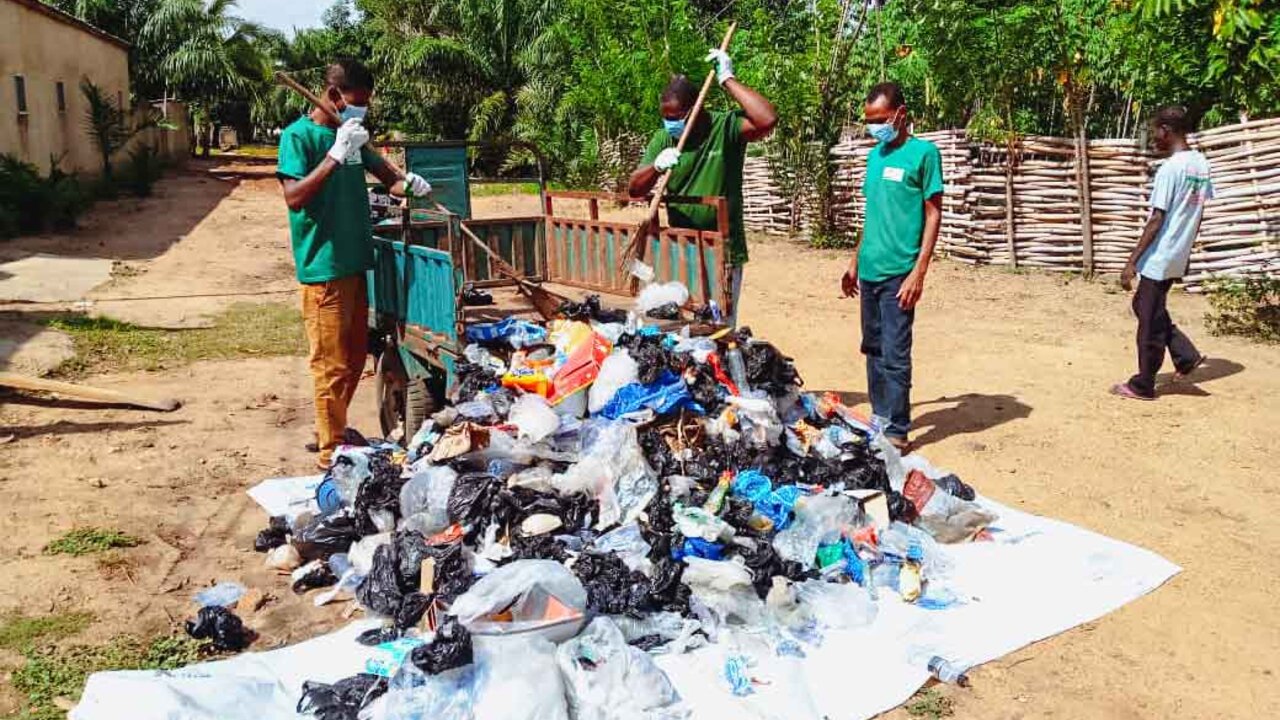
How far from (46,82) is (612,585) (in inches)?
723

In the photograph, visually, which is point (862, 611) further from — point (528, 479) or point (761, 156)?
point (761, 156)

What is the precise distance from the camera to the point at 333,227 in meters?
5.27

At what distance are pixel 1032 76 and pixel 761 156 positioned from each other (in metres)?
4.62

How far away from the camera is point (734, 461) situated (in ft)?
15.5

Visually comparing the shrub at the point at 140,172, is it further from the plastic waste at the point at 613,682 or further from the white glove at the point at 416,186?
the plastic waste at the point at 613,682

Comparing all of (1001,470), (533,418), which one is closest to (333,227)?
(533,418)

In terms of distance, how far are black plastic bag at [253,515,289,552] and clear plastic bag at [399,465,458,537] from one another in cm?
69

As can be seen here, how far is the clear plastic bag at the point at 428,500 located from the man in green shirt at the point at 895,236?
262cm

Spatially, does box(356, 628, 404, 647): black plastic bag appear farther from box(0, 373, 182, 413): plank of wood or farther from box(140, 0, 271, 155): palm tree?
box(140, 0, 271, 155): palm tree

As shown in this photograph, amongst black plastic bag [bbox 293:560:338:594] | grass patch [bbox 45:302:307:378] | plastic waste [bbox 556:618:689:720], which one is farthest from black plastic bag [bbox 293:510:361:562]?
grass patch [bbox 45:302:307:378]

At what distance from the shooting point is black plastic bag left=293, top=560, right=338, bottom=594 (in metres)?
4.27

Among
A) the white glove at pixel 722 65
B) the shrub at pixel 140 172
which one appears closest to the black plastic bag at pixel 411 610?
the white glove at pixel 722 65

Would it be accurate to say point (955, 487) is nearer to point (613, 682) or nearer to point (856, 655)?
point (856, 655)

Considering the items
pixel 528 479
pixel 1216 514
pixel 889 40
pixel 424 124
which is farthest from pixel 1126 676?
pixel 424 124
